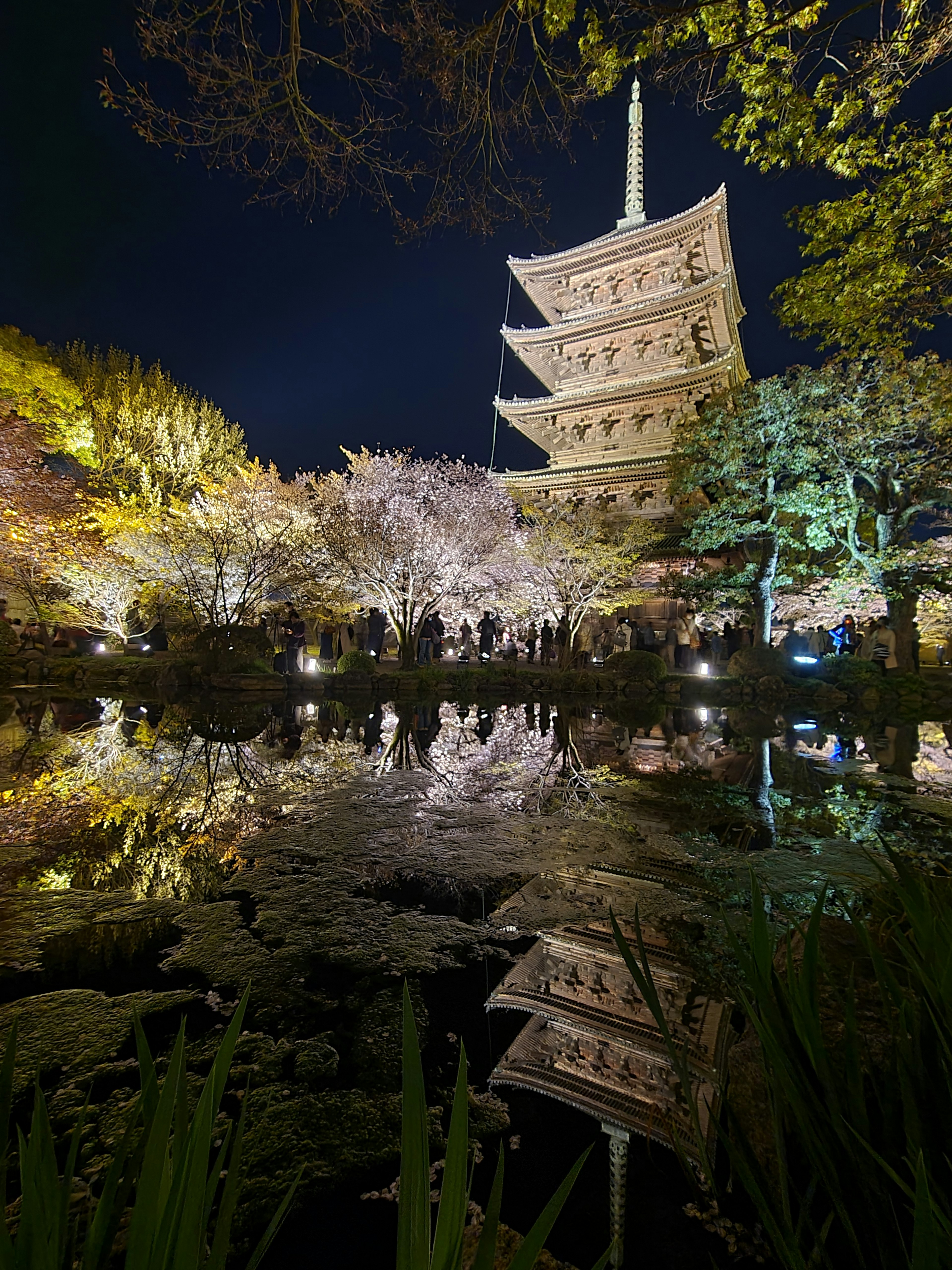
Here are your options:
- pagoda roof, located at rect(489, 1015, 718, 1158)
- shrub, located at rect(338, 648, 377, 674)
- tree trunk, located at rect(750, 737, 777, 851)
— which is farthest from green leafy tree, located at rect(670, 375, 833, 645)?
pagoda roof, located at rect(489, 1015, 718, 1158)

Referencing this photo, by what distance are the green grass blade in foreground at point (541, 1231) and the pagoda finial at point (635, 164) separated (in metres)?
33.0

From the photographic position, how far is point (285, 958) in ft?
7.03

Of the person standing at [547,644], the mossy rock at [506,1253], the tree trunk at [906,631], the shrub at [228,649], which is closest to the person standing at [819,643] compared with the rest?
the tree trunk at [906,631]

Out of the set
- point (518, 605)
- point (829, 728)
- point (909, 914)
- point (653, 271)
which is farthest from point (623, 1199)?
point (653, 271)

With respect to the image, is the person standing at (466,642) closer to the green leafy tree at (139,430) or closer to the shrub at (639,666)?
the shrub at (639,666)

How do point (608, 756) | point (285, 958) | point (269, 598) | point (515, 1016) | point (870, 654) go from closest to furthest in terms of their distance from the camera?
point (515, 1016) < point (285, 958) < point (608, 756) < point (870, 654) < point (269, 598)

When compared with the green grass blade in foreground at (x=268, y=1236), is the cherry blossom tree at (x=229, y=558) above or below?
above

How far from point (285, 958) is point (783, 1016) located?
1674 mm

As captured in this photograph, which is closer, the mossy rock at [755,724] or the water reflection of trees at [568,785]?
the water reflection of trees at [568,785]

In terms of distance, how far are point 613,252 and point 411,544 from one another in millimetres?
16830

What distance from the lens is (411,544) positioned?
14664 mm

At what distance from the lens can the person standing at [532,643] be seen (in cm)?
1867

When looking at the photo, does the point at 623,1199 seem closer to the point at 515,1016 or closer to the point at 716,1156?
the point at 716,1156

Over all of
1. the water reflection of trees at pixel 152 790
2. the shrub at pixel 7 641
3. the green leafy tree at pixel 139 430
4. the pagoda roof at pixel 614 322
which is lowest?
the water reflection of trees at pixel 152 790
